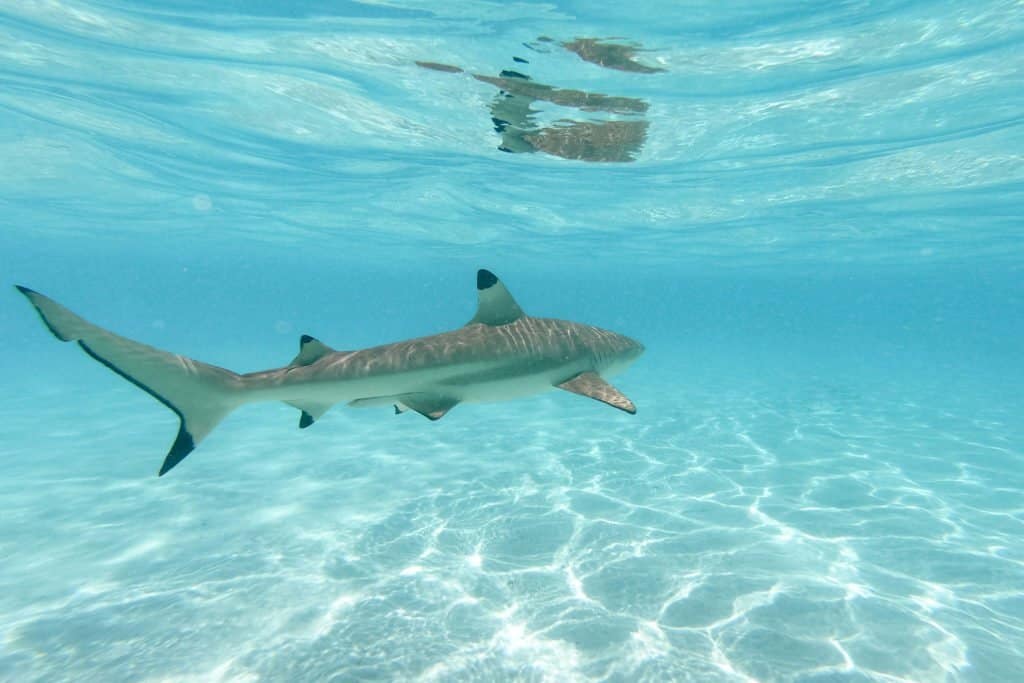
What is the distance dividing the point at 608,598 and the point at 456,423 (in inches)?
464

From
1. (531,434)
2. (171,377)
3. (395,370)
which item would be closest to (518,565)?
(395,370)

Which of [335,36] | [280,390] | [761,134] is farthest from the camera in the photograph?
[761,134]

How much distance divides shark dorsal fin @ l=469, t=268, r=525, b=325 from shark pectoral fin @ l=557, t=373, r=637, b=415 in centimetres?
97

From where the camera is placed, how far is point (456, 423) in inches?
703

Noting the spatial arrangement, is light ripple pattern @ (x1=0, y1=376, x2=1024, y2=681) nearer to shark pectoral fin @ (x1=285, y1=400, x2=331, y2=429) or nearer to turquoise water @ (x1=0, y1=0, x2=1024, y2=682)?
turquoise water @ (x1=0, y1=0, x2=1024, y2=682)

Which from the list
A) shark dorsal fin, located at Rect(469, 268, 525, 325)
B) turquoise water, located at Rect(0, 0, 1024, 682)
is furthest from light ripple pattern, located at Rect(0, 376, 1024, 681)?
shark dorsal fin, located at Rect(469, 268, 525, 325)

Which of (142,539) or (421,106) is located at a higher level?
(421,106)

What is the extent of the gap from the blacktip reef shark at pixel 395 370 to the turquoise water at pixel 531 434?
2404 millimetres

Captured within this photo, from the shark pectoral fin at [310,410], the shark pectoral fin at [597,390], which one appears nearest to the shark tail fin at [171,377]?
the shark pectoral fin at [310,410]

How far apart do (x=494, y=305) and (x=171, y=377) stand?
124 inches

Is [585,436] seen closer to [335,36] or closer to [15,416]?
[335,36]

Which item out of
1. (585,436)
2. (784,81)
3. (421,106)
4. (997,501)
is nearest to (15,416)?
(421,106)

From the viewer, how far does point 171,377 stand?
15.6 ft

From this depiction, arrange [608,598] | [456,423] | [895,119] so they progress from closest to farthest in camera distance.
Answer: [608,598] → [895,119] → [456,423]
